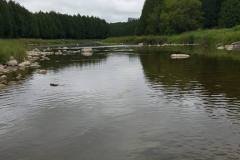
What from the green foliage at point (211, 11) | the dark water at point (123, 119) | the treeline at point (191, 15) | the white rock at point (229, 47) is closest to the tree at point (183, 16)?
the treeline at point (191, 15)

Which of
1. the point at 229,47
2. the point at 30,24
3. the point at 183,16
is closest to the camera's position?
the point at 229,47

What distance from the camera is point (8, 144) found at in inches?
650

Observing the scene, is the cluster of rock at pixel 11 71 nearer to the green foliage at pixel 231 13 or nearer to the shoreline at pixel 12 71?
the shoreline at pixel 12 71

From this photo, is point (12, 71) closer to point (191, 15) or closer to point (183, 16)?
point (183, 16)

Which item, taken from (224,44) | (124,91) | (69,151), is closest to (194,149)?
(69,151)

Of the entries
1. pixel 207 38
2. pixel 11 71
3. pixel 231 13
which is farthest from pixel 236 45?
pixel 11 71

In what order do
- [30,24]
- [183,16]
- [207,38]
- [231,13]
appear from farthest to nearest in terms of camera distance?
1. [30,24]
2. [183,16]
3. [231,13]
4. [207,38]

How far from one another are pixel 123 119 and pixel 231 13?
4055 inches

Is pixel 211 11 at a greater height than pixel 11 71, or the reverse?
pixel 211 11

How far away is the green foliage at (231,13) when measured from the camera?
11562cm

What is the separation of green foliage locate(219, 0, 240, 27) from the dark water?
87.1 metres

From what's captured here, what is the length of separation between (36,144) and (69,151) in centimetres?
170

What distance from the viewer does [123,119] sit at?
65.5 feet

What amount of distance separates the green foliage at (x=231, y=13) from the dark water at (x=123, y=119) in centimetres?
8707
